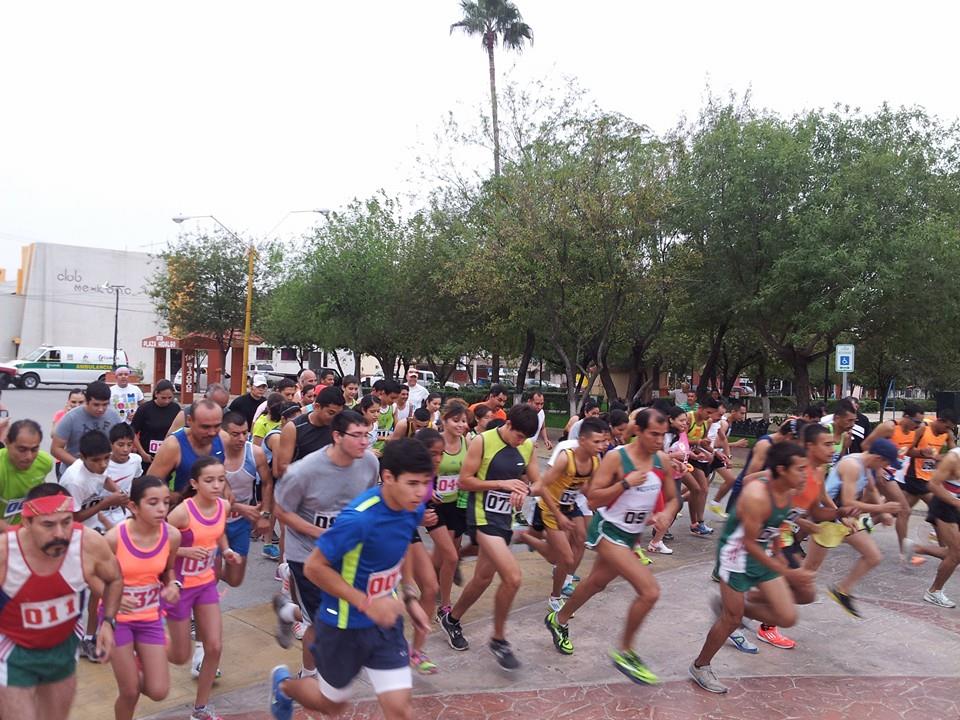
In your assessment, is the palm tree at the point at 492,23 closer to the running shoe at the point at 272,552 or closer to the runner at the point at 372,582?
the running shoe at the point at 272,552

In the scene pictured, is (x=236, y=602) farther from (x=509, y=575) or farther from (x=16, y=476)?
(x=509, y=575)

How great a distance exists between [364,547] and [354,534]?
0.28 ft

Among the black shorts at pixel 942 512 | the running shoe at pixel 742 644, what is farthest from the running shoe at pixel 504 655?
the black shorts at pixel 942 512

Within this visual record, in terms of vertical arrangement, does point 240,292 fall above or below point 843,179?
below

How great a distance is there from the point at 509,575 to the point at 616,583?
2621 millimetres

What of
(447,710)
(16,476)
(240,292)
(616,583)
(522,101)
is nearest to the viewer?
(447,710)

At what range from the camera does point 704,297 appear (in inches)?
840

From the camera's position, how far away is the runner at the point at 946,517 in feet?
22.3

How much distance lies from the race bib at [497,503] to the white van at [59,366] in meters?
38.5

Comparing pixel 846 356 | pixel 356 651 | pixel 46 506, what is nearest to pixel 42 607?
pixel 46 506

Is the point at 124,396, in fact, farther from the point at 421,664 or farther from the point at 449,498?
the point at 421,664

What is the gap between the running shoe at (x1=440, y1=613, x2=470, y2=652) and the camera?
555 cm

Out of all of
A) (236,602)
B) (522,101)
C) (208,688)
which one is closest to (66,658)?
(208,688)

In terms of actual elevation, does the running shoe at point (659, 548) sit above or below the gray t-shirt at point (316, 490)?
below
